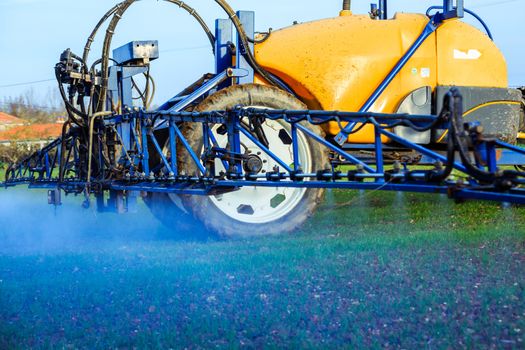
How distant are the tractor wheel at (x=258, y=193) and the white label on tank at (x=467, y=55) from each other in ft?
5.82

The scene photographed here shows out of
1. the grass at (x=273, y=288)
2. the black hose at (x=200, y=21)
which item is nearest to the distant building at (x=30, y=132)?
the black hose at (x=200, y=21)

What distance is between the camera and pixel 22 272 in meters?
6.55

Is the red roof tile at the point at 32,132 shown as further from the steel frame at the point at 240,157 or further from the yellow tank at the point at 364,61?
the yellow tank at the point at 364,61

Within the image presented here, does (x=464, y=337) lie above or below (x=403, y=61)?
below

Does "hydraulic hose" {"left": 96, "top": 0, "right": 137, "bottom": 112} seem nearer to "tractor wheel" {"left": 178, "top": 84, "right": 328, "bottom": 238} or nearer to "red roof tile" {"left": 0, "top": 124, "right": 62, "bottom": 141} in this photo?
"tractor wheel" {"left": 178, "top": 84, "right": 328, "bottom": 238}

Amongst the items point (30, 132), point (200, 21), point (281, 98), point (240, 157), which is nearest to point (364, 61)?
point (281, 98)

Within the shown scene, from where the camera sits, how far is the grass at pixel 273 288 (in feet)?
14.7

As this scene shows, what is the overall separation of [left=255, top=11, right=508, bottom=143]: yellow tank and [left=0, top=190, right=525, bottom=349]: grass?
1394 mm

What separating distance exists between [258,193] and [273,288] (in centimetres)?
243

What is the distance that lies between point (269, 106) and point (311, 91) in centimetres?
62

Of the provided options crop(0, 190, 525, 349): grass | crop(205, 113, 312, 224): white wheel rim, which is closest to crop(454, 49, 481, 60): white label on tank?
crop(0, 190, 525, 349): grass

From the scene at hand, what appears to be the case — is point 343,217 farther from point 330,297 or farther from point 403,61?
point 330,297

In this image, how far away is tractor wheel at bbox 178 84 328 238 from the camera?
7516 millimetres

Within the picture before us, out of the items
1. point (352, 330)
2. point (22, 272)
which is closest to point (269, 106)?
point (22, 272)
